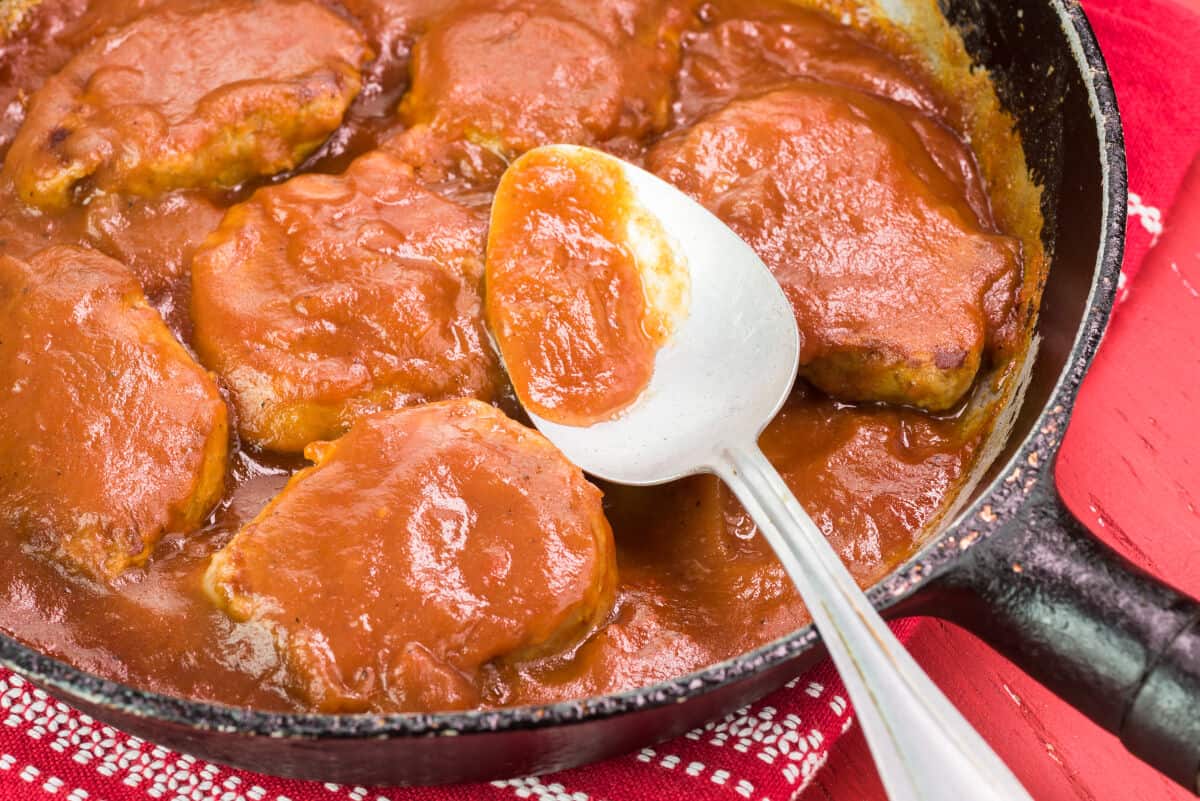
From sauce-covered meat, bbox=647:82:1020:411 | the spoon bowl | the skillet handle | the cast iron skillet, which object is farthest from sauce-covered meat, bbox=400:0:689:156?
the skillet handle

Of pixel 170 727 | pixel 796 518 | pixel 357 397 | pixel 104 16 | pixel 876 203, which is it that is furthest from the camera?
pixel 104 16

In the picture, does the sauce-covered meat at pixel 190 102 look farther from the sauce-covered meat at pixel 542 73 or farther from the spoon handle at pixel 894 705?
the spoon handle at pixel 894 705

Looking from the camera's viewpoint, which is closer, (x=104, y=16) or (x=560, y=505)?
(x=560, y=505)

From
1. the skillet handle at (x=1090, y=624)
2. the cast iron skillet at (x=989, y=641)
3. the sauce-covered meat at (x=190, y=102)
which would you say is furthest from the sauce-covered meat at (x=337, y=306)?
the skillet handle at (x=1090, y=624)

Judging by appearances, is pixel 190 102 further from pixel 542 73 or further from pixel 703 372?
pixel 703 372

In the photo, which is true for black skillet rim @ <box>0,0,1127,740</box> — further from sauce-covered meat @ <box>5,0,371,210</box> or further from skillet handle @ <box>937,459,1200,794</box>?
sauce-covered meat @ <box>5,0,371,210</box>

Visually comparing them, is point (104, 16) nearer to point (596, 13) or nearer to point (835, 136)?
point (596, 13)

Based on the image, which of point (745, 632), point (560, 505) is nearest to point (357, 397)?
point (560, 505)

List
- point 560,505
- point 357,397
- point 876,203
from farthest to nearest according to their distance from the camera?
point 876,203, point 357,397, point 560,505

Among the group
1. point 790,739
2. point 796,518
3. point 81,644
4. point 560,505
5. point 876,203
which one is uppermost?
point 876,203
